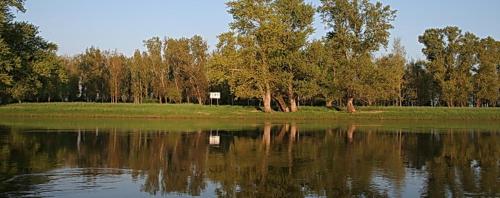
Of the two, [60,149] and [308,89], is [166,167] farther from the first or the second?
[308,89]

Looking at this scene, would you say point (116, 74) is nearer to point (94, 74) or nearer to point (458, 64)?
point (94, 74)

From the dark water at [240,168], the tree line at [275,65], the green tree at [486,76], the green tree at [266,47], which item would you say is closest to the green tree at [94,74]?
the tree line at [275,65]

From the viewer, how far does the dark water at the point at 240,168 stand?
1455 centimetres

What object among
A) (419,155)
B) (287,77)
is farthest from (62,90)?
(419,155)

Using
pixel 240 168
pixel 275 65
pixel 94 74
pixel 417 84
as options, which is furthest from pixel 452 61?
pixel 240 168

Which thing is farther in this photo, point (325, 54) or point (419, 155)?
point (325, 54)

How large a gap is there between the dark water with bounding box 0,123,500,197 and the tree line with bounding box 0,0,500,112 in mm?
7549

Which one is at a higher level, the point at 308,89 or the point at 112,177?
the point at 308,89

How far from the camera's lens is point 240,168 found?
19.0 meters

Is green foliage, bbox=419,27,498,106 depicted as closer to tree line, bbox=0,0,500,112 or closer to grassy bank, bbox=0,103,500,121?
tree line, bbox=0,0,500,112

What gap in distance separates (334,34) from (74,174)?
191 ft

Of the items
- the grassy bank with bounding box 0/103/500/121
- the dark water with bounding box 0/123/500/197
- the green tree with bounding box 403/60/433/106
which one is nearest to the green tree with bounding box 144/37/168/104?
the grassy bank with bounding box 0/103/500/121

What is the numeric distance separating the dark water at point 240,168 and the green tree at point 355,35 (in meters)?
38.3

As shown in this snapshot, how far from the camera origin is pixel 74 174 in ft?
56.0
